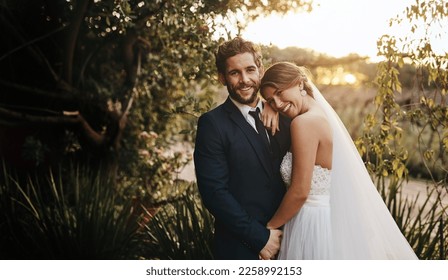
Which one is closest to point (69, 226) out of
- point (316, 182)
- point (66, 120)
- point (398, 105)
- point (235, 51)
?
point (66, 120)

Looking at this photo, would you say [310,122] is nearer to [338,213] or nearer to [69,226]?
[338,213]

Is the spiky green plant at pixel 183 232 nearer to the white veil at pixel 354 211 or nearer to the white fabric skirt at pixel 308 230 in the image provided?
the white fabric skirt at pixel 308 230

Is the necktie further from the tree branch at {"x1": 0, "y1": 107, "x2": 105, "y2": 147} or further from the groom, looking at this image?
the tree branch at {"x1": 0, "y1": 107, "x2": 105, "y2": 147}

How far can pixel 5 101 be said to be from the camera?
197 inches

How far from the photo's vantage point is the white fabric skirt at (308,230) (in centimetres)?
317

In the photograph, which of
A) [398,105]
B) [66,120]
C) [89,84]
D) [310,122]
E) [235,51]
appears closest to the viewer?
[310,122]

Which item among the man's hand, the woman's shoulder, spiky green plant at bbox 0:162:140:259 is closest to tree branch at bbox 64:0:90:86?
spiky green plant at bbox 0:162:140:259

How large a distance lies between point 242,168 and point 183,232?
92 cm

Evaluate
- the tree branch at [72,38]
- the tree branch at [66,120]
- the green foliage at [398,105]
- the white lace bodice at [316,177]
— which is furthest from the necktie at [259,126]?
the tree branch at [66,120]

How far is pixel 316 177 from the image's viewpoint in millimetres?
3146

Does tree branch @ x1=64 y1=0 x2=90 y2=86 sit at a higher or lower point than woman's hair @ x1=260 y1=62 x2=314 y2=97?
higher

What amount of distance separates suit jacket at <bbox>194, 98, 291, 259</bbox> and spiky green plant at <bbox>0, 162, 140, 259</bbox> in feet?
3.76

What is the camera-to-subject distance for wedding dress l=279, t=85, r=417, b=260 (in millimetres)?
3176

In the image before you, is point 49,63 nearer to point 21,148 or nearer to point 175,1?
point 21,148
